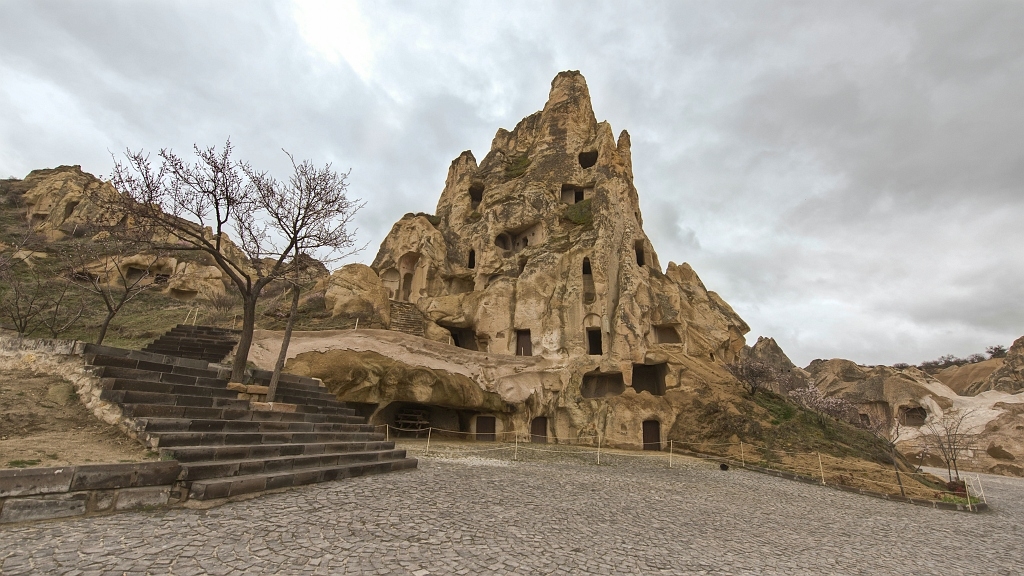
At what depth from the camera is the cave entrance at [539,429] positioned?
23453 mm

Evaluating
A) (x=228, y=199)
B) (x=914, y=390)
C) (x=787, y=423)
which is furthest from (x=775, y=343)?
(x=228, y=199)

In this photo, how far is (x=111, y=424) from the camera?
23.0 feet

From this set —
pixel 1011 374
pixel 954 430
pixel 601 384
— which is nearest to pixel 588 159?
pixel 601 384

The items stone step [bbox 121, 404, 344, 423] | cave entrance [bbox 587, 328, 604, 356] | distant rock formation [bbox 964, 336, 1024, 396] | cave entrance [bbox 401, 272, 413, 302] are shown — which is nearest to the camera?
stone step [bbox 121, 404, 344, 423]

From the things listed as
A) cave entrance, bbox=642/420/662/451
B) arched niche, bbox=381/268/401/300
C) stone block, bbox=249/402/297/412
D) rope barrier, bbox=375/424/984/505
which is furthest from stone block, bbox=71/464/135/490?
arched niche, bbox=381/268/401/300

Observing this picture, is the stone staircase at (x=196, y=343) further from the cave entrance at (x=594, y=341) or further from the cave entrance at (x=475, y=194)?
the cave entrance at (x=475, y=194)

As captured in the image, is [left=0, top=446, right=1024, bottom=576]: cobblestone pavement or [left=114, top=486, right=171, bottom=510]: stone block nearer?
[left=0, top=446, right=1024, bottom=576]: cobblestone pavement

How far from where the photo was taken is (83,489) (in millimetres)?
5203

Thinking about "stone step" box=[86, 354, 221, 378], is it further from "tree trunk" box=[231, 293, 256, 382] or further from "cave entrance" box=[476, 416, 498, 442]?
"cave entrance" box=[476, 416, 498, 442]

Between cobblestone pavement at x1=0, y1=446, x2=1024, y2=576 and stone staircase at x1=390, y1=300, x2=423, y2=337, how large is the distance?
15.5 metres

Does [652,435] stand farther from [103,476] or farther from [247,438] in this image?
[103,476]

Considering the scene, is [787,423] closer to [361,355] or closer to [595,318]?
[595,318]

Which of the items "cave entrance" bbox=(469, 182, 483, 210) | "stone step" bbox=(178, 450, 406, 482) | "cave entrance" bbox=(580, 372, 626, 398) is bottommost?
"stone step" bbox=(178, 450, 406, 482)

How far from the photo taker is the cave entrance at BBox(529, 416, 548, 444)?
2345 cm
